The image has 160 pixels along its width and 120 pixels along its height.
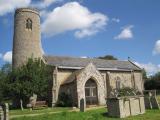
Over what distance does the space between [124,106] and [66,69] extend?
58.8 ft

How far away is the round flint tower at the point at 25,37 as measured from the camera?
4181cm

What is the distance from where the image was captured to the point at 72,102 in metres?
37.6

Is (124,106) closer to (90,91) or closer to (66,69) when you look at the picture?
(90,91)

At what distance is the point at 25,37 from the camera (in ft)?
139

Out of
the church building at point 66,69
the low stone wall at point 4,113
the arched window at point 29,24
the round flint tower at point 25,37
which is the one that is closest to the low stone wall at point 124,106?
the low stone wall at point 4,113

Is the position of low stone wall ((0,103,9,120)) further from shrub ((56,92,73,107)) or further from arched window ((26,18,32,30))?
arched window ((26,18,32,30))


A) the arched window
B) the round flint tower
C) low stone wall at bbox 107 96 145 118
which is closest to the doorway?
the round flint tower

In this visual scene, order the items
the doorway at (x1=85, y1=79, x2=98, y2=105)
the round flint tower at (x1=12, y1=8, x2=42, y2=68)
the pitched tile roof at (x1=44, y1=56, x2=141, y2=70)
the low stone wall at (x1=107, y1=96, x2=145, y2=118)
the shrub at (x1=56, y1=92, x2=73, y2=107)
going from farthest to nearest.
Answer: the pitched tile roof at (x1=44, y1=56, x2=141, y2=70) → the round flint tower at (x1=12, y1=8, x2=42, y2=68) → the doorway at (x1=85, y1=79, x2=98, y2=105) → the shrub at (x1=56, y1=92, x2=73, y2=107) → the low stone wall at (x1=107, y1=96, x2=145, y2=118)

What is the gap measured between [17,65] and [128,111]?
2141 centimetres

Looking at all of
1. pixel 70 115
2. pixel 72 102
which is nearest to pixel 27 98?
pixel 72 102

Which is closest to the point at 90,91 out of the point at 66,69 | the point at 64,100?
the point at 64,100

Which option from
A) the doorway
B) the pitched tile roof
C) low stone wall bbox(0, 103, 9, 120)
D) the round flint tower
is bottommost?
low stone wall bbox(0, 103, 9, 120)

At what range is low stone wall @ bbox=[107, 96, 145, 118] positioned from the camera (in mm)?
25031

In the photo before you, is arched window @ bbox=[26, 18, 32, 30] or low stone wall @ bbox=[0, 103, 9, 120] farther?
arched window @ bbox=[26, 18, 32, 30]
